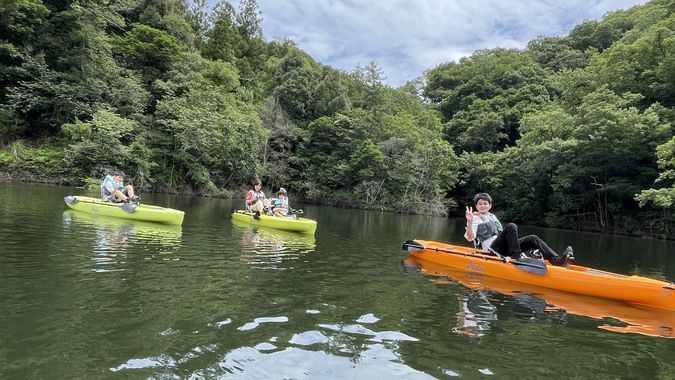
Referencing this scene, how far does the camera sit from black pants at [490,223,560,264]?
8.38 m

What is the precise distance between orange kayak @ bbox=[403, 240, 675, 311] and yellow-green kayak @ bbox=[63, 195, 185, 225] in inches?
275

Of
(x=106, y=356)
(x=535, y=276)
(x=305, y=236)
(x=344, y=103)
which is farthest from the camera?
(x=344, y=103)

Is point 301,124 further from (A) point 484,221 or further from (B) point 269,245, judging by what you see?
(A) point 484,221

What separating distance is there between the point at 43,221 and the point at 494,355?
10908 millimetres

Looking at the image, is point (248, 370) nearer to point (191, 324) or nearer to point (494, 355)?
point (191, 324)

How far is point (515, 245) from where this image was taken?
27.7 ft

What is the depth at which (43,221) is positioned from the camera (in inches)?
439

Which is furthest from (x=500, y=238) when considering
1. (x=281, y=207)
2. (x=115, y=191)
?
(x=115, y=191)

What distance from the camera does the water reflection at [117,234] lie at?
809 centimetres

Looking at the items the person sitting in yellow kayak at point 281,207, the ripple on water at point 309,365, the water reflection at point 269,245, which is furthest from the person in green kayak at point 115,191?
the ripple on water at point 309,365

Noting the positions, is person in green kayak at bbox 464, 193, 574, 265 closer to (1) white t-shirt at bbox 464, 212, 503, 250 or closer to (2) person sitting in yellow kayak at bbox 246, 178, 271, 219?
(1) white t-shirt at bbox 464, 212, 503, 250

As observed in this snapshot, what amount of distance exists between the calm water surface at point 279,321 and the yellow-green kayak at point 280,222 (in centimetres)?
382

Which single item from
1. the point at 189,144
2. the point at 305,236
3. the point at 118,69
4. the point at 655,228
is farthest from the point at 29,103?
the point at 655,228

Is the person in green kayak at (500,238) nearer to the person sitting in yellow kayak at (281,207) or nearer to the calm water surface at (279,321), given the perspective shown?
the calm water surface at (279,321)
